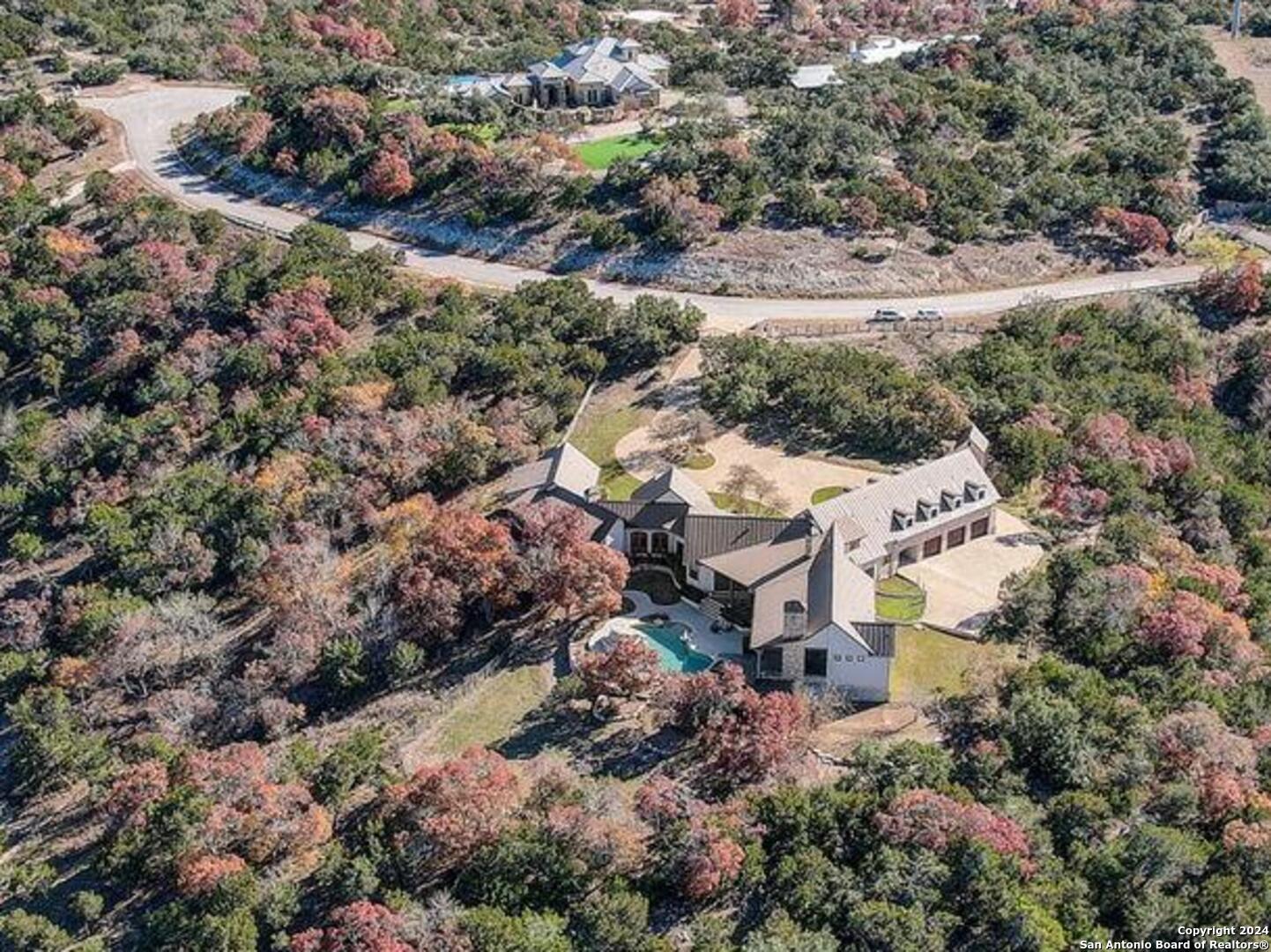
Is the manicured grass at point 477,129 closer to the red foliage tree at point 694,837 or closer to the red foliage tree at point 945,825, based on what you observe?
the red foliage tree at point 694,837

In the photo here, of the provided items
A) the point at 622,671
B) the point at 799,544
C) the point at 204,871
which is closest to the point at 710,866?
the point at 622,671

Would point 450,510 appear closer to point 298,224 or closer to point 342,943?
point 342,943

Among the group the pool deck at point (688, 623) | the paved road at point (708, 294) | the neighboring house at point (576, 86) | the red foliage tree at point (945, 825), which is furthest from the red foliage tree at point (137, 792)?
the neighboring house at point (576, 86)

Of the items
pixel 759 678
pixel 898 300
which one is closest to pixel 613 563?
Answer: pixel 759 678

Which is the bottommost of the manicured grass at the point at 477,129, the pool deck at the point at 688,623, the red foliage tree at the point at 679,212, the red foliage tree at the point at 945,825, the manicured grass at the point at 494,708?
the manicured grass at the point at 494,708

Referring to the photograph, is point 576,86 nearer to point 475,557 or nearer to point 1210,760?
point 475,557

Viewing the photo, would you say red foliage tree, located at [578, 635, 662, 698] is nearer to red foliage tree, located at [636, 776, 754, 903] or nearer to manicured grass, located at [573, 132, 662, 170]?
red foliage tree, located at [636, 776, 754, 903]

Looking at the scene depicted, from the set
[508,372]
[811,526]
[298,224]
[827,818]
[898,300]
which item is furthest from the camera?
[298,224]
